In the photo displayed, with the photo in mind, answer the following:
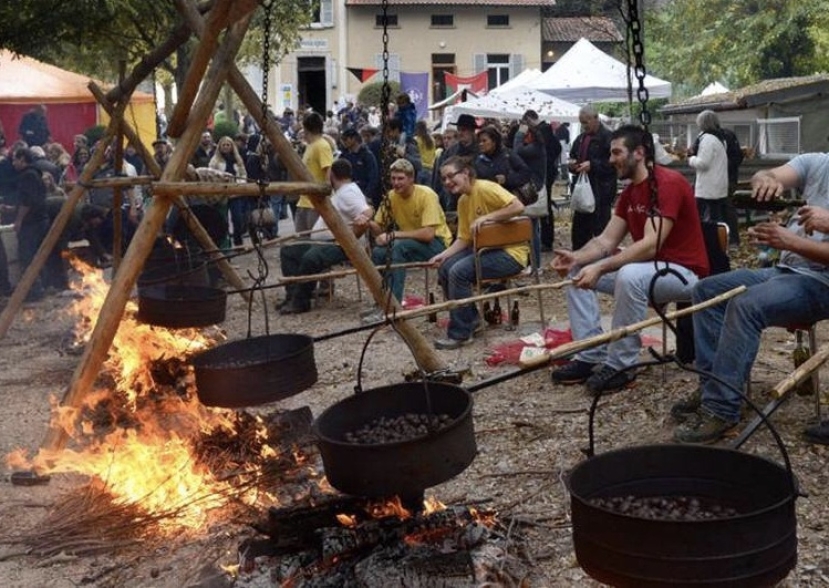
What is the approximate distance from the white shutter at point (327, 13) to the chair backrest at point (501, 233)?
39346mm

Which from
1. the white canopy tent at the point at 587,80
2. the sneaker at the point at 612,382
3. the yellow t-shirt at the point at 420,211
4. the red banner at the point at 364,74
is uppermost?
the red banner at the point at 364,74

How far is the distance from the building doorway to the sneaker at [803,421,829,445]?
141ft

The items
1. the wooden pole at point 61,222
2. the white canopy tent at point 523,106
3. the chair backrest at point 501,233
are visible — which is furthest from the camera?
the white canopy tent at point 523,106

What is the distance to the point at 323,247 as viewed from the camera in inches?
416

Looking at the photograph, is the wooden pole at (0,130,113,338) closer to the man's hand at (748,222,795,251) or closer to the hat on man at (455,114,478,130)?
the hat on man at (455,114,478,130)

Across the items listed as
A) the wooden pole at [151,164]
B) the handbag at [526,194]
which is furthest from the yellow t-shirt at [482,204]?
the handbag at [526,194]

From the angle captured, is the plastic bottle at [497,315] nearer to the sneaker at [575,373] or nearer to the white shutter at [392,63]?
the sneaker at [575,373]

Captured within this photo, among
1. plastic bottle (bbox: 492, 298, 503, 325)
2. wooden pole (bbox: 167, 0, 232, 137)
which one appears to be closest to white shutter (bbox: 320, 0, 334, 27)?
plastic bottle (bbox: 492, 298, 503, 325)

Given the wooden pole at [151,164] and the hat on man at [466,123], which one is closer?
the wooden pole at [151,164]

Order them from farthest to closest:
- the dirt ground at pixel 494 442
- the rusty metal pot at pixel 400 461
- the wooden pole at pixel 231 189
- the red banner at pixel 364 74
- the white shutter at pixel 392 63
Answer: the white shutter at pixel 392 63 → the red banner at pixel 364 74 → the wooden pole at pixel 231 189 → the dirt ground at pixel 494 442 → the rusty metal pot at pixel 400 461

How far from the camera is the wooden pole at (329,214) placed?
6621mm

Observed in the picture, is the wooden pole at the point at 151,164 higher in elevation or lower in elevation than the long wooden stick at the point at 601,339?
higher

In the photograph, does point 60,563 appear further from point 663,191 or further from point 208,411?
point 663,191

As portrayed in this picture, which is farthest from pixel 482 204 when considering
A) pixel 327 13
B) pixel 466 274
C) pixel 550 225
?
pixel 327 13
